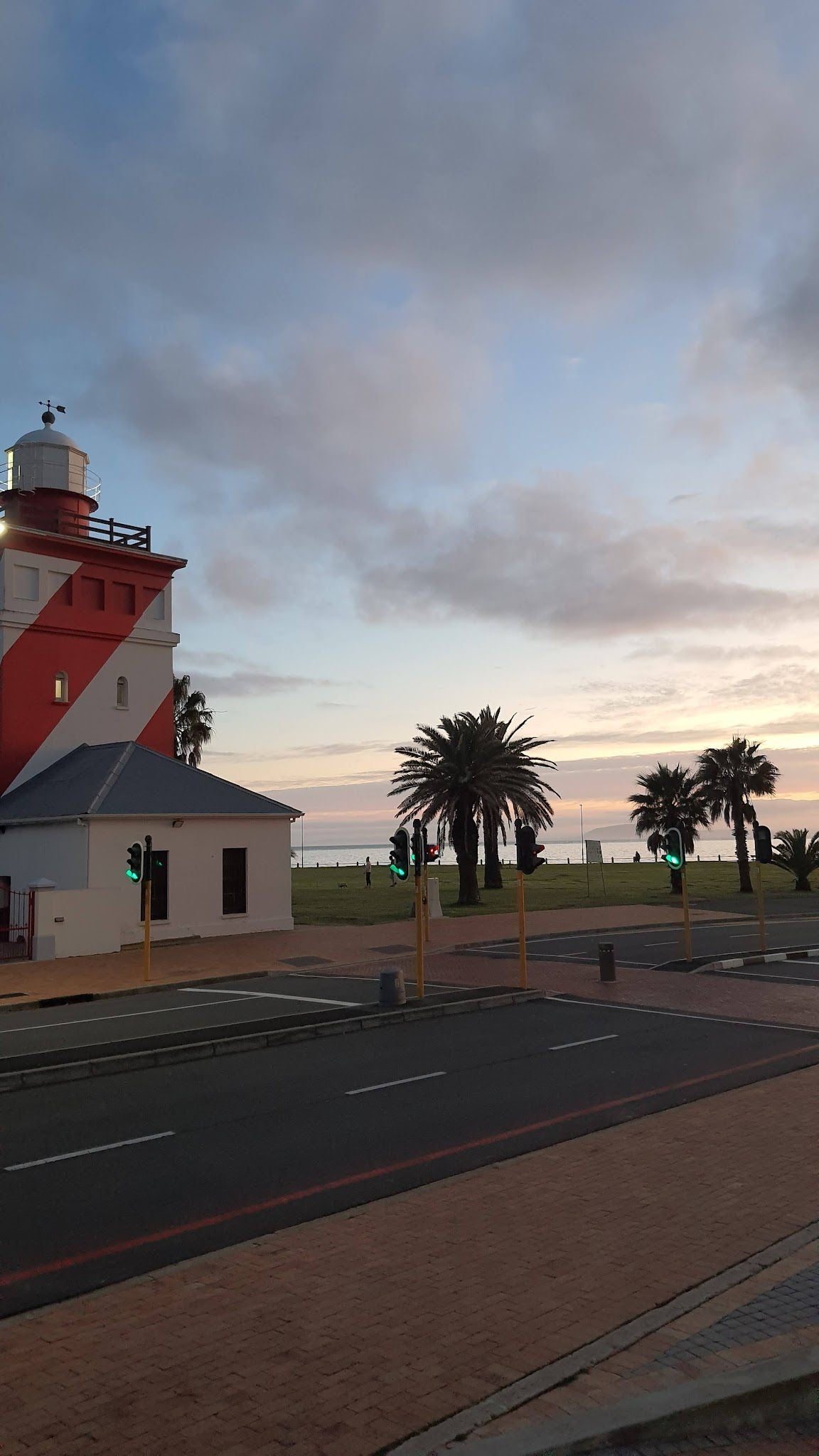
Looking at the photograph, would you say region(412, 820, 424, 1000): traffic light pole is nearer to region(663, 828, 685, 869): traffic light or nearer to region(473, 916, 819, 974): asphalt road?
region(473, 916, 819, 974): asphalt road

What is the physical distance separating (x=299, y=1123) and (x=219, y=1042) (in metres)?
4.13

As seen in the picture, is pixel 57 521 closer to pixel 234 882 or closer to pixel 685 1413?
pixel 234 882

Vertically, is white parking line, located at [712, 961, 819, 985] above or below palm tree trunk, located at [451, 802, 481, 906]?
below

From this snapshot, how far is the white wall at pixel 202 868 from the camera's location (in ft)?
93.9

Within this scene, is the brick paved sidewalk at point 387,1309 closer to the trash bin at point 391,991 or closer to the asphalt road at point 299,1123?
the asphalt road at point 299,1123

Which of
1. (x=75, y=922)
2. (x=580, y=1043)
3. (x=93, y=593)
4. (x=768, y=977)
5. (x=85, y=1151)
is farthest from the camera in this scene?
(x=93, y=593)

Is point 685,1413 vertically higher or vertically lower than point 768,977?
lower

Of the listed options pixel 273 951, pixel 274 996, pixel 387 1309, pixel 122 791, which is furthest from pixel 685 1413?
pixel 122 791

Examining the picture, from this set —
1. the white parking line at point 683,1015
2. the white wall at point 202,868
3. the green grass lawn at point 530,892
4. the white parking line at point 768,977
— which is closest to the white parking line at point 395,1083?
the white parking line at point 683,1015

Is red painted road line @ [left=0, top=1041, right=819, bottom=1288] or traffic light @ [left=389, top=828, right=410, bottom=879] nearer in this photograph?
red painted road line @ [left=0, top=1041, right=819, bottom=1288]

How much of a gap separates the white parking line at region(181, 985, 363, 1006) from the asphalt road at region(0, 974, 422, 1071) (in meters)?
0.01

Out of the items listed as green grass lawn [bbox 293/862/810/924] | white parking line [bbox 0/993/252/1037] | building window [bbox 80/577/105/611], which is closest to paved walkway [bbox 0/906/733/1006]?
white parking line [bbox 0/993/252/1037]

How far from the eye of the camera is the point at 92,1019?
58.2 ft

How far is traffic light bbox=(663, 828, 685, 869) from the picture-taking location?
2392 centimetres
